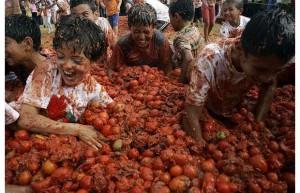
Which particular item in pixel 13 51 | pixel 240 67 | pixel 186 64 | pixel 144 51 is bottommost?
pixel 186 64

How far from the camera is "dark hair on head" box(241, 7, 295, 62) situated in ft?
6.64

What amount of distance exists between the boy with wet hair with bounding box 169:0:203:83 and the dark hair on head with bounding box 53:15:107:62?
127cm

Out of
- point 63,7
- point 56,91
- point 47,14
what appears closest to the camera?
point 56,91

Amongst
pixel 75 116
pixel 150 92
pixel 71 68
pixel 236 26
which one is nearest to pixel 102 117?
pixel 75 116

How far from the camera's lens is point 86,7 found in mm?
4641

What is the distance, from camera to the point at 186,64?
3854 mm

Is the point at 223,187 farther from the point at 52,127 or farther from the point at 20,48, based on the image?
the point at 20,48

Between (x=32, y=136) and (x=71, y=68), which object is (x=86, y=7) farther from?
(x=32, y=136)

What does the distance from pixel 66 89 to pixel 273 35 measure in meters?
1.51

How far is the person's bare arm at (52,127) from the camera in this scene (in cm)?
237

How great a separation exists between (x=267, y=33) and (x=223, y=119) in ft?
3.03

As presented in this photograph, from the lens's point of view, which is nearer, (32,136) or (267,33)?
(267,33)

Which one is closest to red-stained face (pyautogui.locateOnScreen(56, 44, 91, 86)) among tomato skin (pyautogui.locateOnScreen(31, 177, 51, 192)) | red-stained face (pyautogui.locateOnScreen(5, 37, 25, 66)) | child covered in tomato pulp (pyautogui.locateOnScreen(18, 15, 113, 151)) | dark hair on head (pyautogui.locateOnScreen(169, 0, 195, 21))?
child covered in tomato pulp (pyautogui.locateOnScreen(18, 15, 113, 151))

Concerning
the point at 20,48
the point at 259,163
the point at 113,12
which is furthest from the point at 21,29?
the point at 113,12
